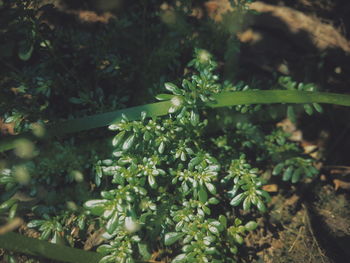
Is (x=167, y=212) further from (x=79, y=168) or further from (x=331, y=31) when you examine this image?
(x=331, y=31)

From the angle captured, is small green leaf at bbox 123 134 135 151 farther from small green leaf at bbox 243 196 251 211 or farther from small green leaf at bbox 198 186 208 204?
small green leaf at bbox 243 196 251 211

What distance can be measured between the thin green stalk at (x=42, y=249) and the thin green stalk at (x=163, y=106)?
0.57 m

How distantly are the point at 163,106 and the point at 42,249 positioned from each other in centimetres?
109

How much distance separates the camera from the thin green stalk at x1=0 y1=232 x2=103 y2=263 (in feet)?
4.99

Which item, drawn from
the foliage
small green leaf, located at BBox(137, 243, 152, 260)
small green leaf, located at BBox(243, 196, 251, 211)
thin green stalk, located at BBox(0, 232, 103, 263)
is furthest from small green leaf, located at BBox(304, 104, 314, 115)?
thin green stalk, located at BBox(0, 232, 103, 263)

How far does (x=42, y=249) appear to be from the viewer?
159 centimetres

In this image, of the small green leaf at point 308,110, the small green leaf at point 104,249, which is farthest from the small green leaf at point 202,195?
the small green leaf at point 308,110

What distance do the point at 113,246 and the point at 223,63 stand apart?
6.89ft

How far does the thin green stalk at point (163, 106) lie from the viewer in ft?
5.84

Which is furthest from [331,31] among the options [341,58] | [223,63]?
[223,63]

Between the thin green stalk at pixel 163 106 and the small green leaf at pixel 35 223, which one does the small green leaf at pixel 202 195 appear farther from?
the small green leaf at pixel 35 223

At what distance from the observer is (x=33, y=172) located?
76.9 inches

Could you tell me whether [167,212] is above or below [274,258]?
above

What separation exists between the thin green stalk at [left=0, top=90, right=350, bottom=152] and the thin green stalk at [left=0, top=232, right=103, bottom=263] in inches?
22.3
